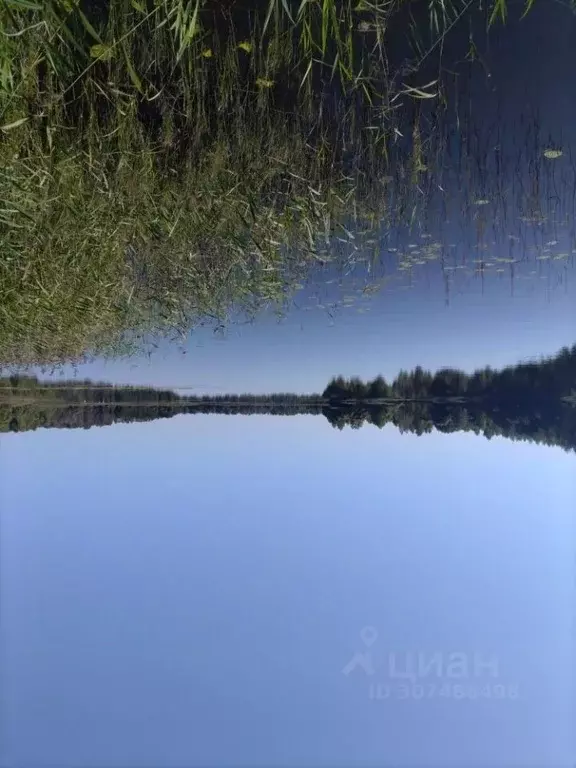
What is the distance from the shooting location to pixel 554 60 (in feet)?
5.30

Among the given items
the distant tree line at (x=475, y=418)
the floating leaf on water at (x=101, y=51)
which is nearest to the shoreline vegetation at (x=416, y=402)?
the distant tree line at (x=475, y=418)

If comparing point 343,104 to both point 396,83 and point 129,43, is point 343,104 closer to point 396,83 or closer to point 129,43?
point 396,83

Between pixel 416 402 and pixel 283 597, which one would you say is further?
pixel 283 597

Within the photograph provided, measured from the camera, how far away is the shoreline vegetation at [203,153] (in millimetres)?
1219

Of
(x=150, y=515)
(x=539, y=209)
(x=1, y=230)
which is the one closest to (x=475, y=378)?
(x=539, y=209)

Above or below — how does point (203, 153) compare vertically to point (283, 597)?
above

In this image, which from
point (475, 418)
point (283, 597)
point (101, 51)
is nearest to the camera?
point (101, 51)

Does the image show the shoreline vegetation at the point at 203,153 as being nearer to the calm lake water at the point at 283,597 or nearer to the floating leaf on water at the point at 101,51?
the floating leaf on water at the point at 101,51

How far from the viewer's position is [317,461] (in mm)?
1891

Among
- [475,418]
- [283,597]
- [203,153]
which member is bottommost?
[283,597]

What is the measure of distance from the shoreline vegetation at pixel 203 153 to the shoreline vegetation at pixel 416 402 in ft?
0.79

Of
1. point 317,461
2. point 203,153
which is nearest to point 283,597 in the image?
point 317,461

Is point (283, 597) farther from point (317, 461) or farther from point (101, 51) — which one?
point (101, 51)

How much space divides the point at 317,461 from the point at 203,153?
949 mm
